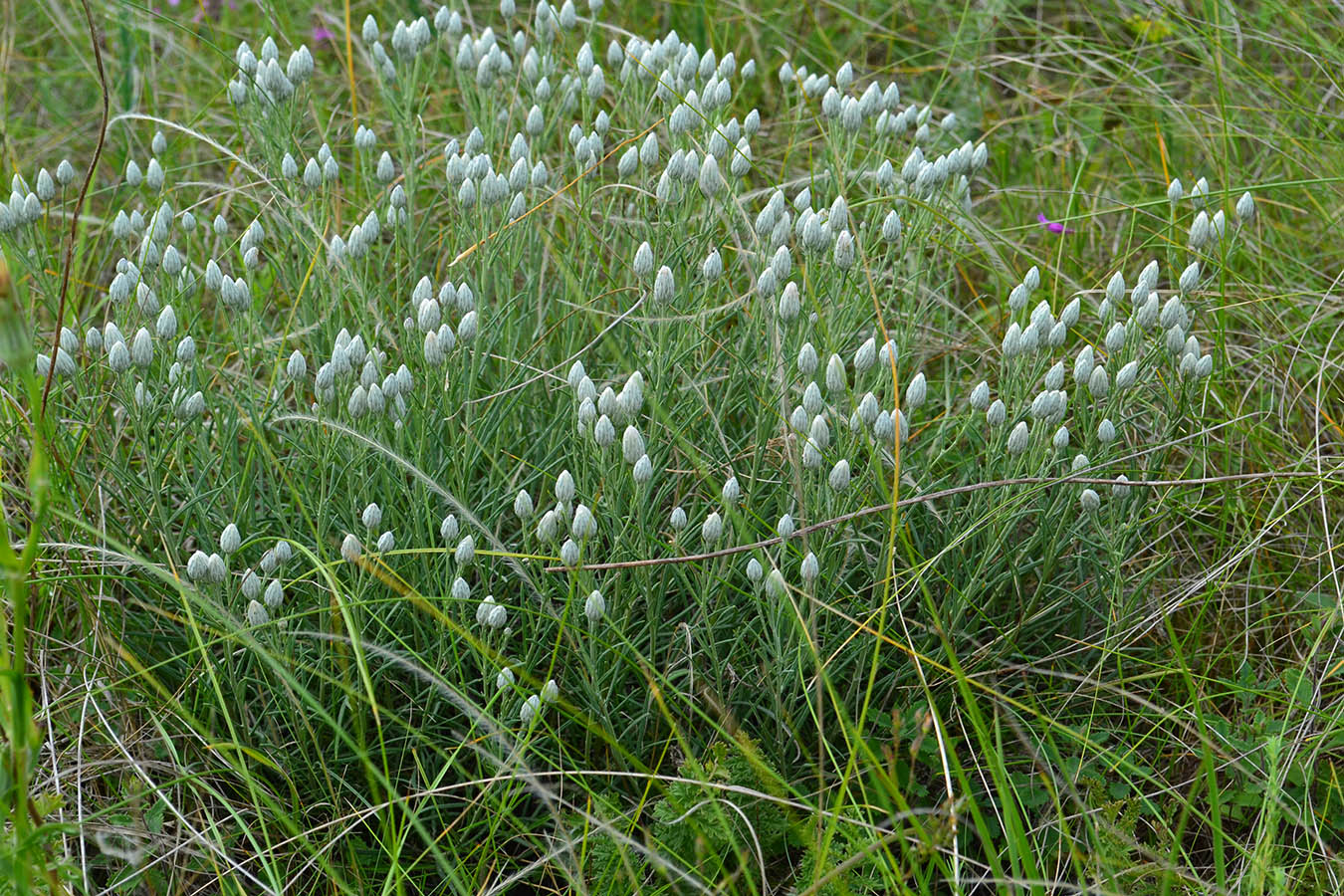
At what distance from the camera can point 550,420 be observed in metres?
3.00

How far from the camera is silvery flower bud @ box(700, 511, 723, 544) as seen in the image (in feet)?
7.96

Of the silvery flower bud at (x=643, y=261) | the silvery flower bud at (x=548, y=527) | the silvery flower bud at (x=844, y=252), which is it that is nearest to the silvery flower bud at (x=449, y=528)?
the silvery flower bud at (x=548, y=527)

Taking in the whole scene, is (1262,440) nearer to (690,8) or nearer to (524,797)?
(524,797)

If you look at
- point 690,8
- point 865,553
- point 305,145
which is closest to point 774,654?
point 865,553

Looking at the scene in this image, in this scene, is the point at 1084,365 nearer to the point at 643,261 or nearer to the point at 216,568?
the point at 643,261

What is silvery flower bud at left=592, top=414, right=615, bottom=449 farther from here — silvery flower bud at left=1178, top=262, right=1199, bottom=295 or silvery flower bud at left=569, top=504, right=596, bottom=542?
silvery flower bud at left=1178, top=262, right=1199, bottom=295

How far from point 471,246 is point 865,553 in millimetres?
1150

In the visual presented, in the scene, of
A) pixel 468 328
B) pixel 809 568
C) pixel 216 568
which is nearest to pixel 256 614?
pixel 216 568

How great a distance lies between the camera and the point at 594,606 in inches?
93.7

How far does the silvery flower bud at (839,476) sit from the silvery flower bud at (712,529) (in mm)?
234

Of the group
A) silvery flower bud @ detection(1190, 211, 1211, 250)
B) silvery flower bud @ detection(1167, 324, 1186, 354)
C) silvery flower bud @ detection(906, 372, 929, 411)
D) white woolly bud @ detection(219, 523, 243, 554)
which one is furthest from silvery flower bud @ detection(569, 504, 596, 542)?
silvery flower bud @ detection(1190, 211, 1211, 250)

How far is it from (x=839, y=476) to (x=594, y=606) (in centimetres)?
54

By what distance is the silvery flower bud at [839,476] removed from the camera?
94.9 inches

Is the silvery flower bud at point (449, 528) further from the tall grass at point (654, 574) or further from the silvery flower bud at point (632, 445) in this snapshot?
the silvery flower bud at point (632, 445)
